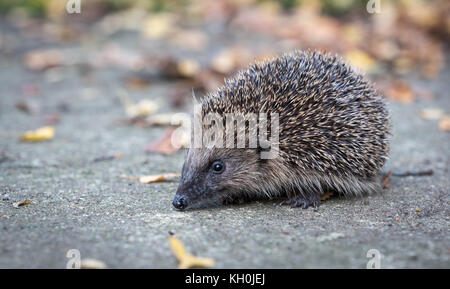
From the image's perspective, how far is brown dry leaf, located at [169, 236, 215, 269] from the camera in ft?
12.3

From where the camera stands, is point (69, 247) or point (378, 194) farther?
point (378, 194)

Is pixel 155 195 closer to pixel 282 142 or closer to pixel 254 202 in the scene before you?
pixel 254 202

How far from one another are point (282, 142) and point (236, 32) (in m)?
9.60

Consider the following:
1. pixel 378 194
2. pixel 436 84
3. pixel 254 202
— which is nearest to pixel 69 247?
pixel 254 202

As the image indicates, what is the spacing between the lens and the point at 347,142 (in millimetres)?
5586

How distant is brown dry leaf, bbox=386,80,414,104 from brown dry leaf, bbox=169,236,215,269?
7310 mm

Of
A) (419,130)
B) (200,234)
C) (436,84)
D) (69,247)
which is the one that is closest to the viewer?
(69,247)

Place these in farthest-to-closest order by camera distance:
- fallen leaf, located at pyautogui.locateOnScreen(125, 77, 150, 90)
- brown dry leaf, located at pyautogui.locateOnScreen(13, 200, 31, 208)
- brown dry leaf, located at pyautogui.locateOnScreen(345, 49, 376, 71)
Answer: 1. brown dry leaf, located at pyautogui.locateOnScreen(345, 49, 376, 71)
2. fallen leaf, located at pyautogui.locateOnScreen(125, 77, 150, 90)
3. brown dry leaf, located at pyautogui.locateOnScreen(13, 200, 31, 208)

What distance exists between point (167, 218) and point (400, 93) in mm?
7049

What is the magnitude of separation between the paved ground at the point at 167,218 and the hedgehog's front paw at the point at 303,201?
107mm

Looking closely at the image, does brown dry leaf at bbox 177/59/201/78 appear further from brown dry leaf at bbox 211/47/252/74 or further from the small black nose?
the small black nose

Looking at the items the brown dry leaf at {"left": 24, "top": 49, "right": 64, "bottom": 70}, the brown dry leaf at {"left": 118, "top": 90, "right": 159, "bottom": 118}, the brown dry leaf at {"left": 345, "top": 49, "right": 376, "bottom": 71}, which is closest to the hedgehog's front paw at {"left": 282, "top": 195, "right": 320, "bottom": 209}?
the brown dry leaf at {"left": 118, "top": 90, "right": 159, "bottom": 118}

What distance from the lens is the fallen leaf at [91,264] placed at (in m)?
3.66

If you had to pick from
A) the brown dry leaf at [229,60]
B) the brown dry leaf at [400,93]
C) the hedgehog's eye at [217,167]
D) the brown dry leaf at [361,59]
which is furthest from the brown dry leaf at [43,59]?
the hedgehog's eye at [217,167]
